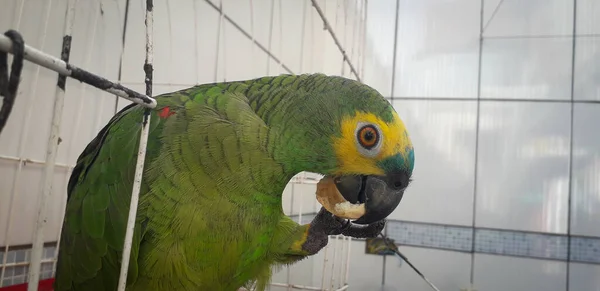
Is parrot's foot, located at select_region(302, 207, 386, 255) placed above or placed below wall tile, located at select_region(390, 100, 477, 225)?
below

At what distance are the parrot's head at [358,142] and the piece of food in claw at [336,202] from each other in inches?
0.7

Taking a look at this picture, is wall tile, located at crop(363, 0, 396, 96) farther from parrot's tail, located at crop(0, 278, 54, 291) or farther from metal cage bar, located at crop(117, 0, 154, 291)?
metal cage bar, located at crop(117, 0, 154, 291)

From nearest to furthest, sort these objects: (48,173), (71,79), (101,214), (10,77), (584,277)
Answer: (10,77), (48,173), (101,214), (71,79), (584,277)

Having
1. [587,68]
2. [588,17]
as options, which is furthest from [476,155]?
[588,17]

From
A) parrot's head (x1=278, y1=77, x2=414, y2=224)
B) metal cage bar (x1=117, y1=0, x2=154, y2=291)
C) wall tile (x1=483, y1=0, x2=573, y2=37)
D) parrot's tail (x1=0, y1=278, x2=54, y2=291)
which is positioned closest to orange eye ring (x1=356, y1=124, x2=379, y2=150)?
parrot's head (x1=278, y1=77, x2=414, y2=224)

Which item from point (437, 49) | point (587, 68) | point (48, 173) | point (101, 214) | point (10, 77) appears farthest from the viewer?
point (437, 49)

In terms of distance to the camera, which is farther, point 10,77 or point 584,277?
point 584,277

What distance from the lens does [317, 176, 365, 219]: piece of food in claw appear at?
2.44 feet

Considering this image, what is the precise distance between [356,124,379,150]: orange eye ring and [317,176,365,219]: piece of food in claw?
127mm

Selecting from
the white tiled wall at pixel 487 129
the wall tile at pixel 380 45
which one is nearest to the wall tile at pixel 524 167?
the white tiled wall at pixel 487 129

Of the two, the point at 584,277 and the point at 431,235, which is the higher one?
the point at 431,235

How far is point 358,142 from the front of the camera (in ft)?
2.22

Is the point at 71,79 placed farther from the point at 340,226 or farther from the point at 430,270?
the point at 430,270

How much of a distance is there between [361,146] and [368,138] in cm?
2
